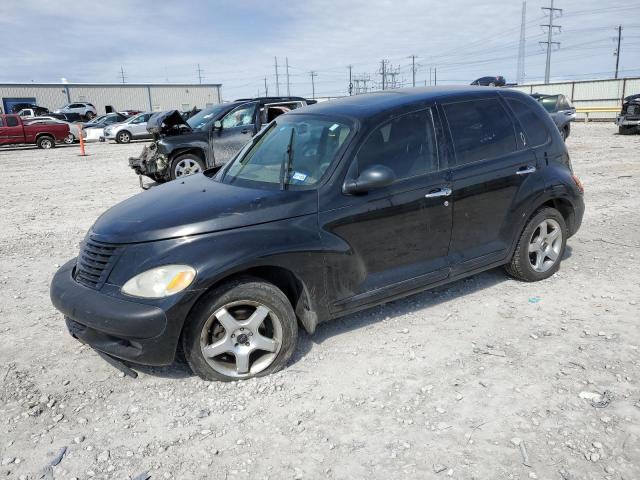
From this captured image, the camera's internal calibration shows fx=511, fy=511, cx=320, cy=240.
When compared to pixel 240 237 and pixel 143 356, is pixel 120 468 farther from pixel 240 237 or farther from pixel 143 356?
pixel 240 237

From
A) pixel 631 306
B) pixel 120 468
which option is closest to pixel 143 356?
pixel 120 468

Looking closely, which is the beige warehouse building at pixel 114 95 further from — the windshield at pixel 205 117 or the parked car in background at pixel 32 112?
the windshield at pixel 205 117

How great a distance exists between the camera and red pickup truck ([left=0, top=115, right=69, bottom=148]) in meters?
23.2

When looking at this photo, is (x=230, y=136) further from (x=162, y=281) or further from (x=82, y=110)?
(x=82, y=110)

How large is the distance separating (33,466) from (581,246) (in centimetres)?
590

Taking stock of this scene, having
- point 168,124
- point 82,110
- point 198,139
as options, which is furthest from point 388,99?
point 82,110

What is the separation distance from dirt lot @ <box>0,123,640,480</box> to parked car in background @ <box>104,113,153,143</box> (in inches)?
919

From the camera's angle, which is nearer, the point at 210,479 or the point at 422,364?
the point at 210,479

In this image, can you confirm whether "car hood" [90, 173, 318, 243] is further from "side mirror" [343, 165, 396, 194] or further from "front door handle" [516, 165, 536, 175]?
"front door handle" [516, 165, 536, 175]

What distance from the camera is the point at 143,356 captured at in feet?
10.5

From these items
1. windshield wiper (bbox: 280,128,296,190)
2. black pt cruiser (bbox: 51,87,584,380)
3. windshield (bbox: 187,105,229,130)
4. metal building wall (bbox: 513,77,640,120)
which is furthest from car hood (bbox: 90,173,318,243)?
metal building wall (bbox: 513,77,640,120)

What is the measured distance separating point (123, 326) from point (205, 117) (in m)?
8.93

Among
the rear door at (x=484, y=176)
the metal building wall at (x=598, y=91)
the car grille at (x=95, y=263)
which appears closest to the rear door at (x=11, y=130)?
the car grille at (x=95, y=263)

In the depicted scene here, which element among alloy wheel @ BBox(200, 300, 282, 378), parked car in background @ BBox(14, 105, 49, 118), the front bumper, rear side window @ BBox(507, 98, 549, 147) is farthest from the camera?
parked car in background @ BBox(14, 105, 49, 118)
